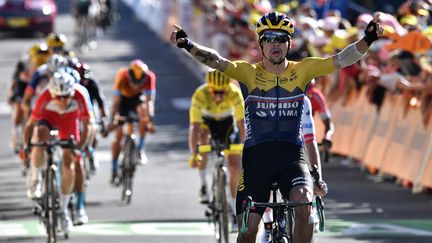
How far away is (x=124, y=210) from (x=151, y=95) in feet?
6.69

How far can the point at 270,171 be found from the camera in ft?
37.2

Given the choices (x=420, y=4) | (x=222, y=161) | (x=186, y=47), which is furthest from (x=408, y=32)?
(x=186, y=47)

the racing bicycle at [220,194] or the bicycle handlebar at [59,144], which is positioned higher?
the bicycle handlebar at [59,144]

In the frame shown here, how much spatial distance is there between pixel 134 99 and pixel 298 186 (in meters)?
9.27

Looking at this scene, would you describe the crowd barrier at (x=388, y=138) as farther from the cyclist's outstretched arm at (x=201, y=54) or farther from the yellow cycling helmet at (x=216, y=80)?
the cyclist's outstretched arm at (x=201, y=54)

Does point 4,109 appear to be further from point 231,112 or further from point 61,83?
point 61,83

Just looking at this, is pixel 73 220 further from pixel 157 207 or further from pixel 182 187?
pixel 182 187

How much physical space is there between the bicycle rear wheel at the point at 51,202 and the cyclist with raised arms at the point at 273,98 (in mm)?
4135

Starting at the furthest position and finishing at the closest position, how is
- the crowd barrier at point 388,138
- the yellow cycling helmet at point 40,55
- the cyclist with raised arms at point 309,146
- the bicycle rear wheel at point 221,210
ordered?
the yellow cycling helmet at point 40,55, the crowd barrier at point 388,138, the bicycle rear wheel at point 221,210, the cyclist with raised arms at point 309,146

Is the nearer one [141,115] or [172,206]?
[172,206]

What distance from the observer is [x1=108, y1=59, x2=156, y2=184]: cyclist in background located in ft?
A: 65.6

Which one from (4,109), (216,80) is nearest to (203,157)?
(216,80)

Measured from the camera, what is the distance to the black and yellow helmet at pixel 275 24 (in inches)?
451

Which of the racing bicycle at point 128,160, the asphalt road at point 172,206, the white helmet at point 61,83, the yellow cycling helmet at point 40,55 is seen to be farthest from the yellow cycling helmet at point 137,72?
the white helmet at point 61,83
